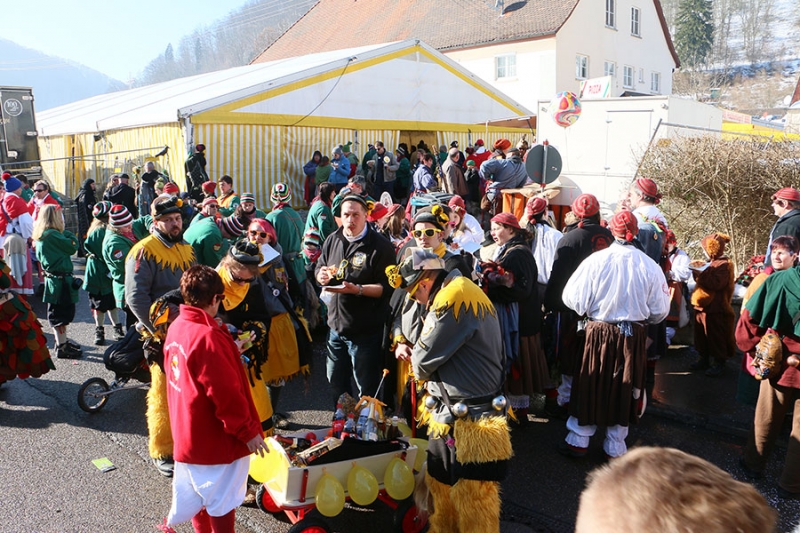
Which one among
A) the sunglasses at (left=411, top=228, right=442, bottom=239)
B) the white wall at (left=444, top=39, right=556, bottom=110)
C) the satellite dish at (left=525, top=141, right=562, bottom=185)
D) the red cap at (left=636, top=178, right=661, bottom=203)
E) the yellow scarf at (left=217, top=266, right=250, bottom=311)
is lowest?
the yellow scarf at (left=217, top=266, right=250, bottom=311)

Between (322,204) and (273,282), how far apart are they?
2.79 meters

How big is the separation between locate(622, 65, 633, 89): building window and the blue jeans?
105 feet

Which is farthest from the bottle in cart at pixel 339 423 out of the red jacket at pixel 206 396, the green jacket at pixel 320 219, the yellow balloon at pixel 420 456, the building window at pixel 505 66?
the building window at pixel 505 66

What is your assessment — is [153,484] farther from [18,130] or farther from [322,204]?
[18,130]

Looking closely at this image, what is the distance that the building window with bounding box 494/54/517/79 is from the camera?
92.9 ft

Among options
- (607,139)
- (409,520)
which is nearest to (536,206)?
(409,520)

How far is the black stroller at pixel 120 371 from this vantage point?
5.08m

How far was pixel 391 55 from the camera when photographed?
16484mm

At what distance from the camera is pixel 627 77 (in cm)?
3284

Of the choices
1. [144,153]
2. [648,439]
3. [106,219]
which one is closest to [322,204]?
[106,219]

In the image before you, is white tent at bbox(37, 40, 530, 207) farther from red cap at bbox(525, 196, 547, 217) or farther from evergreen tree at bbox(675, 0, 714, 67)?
evergreen tree at bbox(675, 0, 714, 67)

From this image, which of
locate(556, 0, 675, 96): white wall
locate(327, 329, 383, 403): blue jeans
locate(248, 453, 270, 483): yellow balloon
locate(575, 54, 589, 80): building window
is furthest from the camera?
locate(575, 54, 589, 80): building window

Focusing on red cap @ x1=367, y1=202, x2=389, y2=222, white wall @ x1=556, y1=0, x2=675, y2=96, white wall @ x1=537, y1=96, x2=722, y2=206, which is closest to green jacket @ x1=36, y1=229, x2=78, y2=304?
red cap @ x1=367, y1=202, x2=389, y2=222

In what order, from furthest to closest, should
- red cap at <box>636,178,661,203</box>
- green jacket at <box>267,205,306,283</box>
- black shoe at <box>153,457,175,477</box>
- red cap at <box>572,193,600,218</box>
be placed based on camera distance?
green jacket at <box>267,205,306,283</box>
red cap at <box>636,178,661,203</box>
red cap at <box>572,193,600,218</box>
black shoe at <box>153,457,175,477</box>
